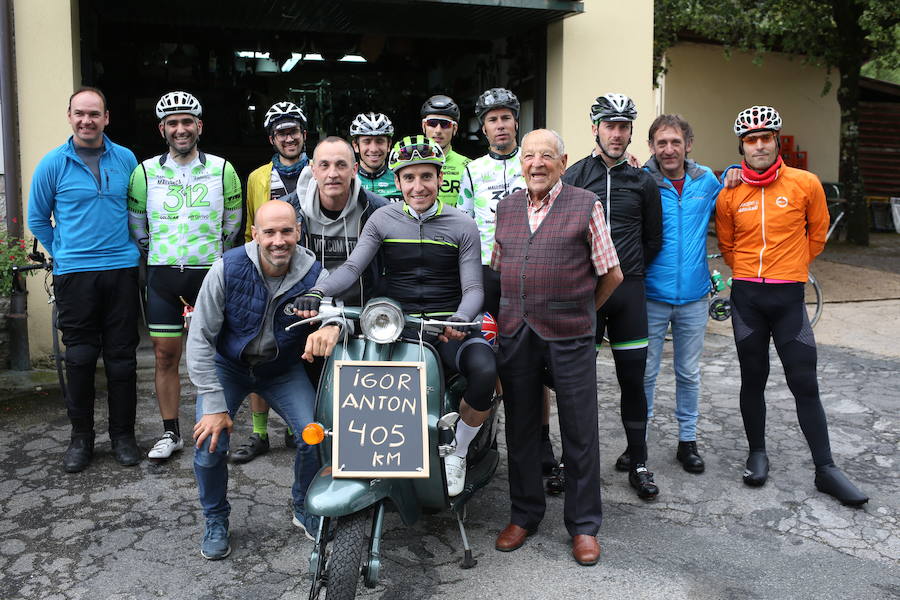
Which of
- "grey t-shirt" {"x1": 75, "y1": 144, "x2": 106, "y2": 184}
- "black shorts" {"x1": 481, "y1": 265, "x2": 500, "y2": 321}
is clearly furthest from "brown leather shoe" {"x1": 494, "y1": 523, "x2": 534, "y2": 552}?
"grey t-shirt" {"x1": 75, "y1": 144, "x2": 106, "y2": 184}

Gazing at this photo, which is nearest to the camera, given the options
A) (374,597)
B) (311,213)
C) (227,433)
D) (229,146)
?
(374,597)

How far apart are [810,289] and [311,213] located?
6672 millimetres

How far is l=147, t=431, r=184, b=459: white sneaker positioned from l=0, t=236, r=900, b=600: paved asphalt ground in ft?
0.25

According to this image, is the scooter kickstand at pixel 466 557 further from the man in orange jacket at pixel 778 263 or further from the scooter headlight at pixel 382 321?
the man in orange jacket at pixel 778 263

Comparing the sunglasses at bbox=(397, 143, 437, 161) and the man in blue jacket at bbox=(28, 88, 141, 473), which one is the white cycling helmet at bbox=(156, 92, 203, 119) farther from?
the sunglasses at bbox=(397, 143, 437, 161)

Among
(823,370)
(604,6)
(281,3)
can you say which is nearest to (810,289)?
(823,370)

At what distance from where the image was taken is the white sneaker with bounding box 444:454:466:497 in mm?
3619

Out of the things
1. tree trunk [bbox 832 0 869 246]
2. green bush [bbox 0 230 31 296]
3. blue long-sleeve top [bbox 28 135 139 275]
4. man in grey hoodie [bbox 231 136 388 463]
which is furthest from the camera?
tree trunk [bbox 832 0 869 246]

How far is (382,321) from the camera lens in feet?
10.7

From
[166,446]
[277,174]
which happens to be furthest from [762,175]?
[166,446]

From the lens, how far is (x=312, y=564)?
3.08 m

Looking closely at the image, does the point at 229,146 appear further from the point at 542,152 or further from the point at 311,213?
the point at 542,152

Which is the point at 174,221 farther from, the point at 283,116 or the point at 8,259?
the point at 8,259

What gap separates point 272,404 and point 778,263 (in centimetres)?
271
